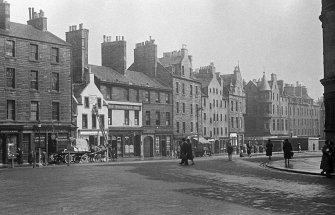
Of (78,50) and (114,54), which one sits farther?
(114,54)

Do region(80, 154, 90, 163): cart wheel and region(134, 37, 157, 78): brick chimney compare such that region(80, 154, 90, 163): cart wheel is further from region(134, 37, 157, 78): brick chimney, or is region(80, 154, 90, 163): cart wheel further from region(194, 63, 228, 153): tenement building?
region(194, 63, 228, 153): tenement building

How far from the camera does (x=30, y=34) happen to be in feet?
153

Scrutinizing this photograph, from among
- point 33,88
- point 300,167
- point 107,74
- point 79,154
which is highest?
point 107,74

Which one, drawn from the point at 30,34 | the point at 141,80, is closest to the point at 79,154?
the point at 30,34

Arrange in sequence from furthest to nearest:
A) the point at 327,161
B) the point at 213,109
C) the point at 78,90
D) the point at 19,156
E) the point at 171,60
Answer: the point at 213,109 → the point at 171,60 → the point at 78,90 → the point at 19,156 → the point at 327,161

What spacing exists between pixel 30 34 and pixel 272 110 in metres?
62.4

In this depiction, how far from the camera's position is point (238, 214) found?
1148cm

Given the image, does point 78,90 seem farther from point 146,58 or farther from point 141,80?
point 146,58

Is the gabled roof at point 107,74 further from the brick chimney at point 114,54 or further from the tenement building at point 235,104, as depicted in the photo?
the tenement building at point 235,104

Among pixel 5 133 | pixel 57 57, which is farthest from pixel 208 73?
pixel 5 133

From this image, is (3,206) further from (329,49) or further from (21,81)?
(21,81)

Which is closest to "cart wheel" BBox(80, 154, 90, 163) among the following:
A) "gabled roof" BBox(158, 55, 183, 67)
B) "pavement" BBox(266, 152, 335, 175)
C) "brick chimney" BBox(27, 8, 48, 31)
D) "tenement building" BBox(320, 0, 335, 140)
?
"brick chimney" BBox(27, 8, 48, 31)

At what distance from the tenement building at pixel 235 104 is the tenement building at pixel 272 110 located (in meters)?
7.62

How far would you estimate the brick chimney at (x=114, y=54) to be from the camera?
2415 inches
